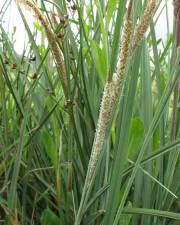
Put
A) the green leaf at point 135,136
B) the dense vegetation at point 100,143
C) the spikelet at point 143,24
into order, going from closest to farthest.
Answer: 1. the spikelet at point 143,24
2. the dense vegetation at point 100,143
3. the green leaf at point 135,136

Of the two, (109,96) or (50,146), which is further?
(50,146)

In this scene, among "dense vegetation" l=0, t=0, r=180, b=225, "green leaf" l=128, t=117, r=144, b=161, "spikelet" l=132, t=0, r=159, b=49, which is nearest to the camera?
"spikelet" l=132, t=0, r=159, b=49

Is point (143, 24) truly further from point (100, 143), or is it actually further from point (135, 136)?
point (135, 136)

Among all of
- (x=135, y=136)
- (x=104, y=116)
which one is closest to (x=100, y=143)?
(x=104, y=116)

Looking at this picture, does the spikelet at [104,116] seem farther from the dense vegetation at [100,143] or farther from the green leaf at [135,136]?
the green leaf at [135,136]

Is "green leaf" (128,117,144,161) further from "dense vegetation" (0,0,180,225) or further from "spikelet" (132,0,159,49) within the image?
"spikelet" (132,0,159,49)

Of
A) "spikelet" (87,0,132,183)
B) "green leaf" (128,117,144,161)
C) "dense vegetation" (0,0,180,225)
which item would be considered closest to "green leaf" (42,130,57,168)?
"dense vegetation" (0,0,180,225)

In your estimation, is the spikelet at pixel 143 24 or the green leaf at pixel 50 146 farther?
the green leaf at pixel 50 146

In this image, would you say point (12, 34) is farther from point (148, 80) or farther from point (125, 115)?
point (125, 115)

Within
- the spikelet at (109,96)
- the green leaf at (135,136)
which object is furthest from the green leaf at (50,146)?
the spikelet at (109,96)

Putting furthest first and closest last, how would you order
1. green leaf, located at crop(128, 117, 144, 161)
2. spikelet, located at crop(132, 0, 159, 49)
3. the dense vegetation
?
green leaf, located at crop(128, 117, 144, 161)
the dense vegetation
spikelet, located at crop(132, 0, 159, 49)

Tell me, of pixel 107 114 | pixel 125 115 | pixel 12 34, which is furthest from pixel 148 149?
pixel 12 34
